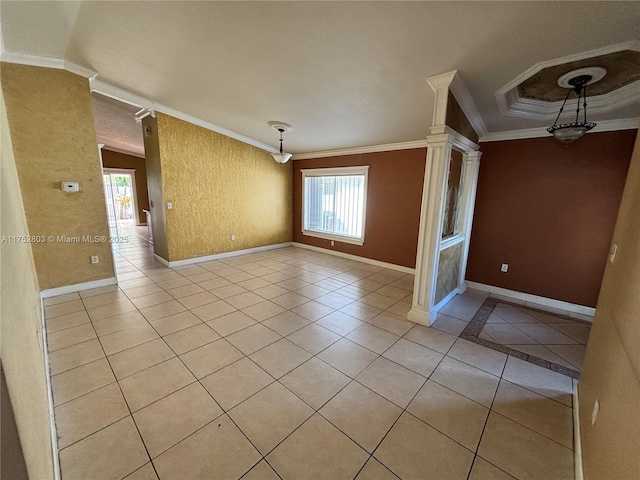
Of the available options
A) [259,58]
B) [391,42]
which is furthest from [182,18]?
[391,42]

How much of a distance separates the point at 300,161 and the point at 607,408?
5.98m

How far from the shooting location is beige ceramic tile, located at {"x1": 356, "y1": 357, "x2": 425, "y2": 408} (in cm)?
181

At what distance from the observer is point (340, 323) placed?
9.09ft

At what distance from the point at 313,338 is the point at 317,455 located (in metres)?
1.10

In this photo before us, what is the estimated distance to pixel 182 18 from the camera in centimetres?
210

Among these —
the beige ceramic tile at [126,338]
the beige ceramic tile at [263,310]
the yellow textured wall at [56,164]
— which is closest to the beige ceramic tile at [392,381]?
the beige ceramic tile at [263,310]

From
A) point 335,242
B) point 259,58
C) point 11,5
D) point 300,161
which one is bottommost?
point 335,242

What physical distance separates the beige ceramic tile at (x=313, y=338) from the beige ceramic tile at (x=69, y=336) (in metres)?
1.93

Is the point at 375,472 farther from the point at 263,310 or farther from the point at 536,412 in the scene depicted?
the point at 263,310

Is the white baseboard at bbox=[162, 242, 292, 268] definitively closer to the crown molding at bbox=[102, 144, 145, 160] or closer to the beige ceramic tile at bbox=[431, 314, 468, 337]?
the beige ceramic tile at bbox=[431, 314, 468, 337]

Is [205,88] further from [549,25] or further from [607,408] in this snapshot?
[607,408]

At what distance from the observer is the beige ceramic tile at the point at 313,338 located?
7.62 ft

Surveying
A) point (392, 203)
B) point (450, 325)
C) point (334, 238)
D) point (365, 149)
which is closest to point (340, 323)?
point (450, 325)

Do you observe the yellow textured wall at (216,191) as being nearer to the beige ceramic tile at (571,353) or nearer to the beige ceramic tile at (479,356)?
the beige ceramic tile at (479,356)
